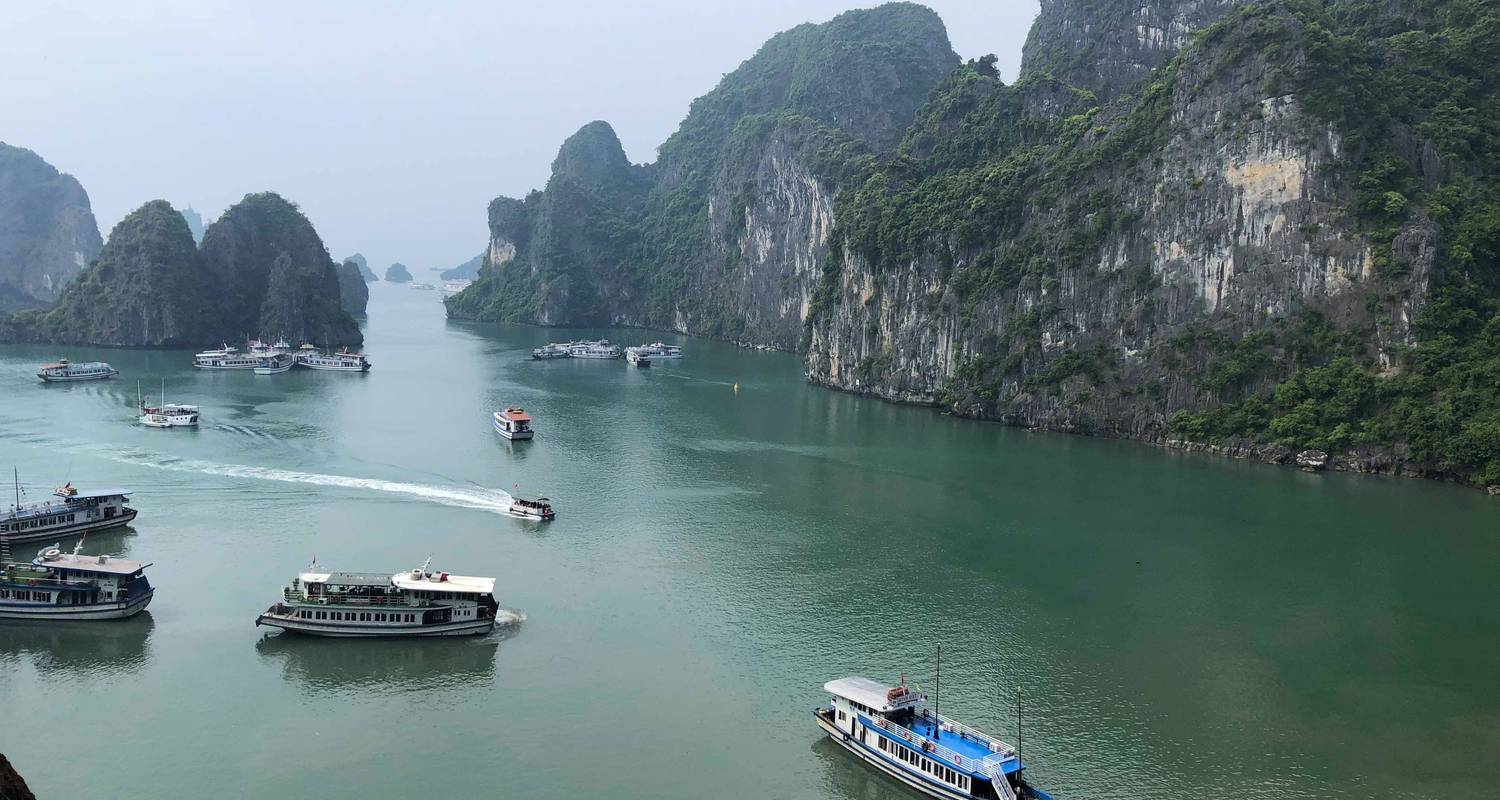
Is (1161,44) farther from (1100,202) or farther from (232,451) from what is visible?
(232,451)

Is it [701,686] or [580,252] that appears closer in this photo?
[701,686]

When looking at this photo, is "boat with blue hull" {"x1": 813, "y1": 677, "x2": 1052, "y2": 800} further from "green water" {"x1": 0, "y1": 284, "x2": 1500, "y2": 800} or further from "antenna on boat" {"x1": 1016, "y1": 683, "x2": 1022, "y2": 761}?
"green water" {"x1": 0, "y1": 284, "x2": 1500, "y2": 800}

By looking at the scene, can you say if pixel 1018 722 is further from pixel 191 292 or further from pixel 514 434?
pixel 191 292

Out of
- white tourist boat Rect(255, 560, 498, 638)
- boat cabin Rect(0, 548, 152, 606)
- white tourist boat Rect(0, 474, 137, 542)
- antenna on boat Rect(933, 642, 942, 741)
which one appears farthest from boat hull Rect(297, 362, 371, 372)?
antenna on boat Rect(933, 642, 942, 741)

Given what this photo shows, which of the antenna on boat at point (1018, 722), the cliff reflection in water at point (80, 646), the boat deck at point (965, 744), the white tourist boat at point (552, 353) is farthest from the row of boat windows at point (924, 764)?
the white tourist boat at point (552, 353)

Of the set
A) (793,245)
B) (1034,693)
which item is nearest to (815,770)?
(1034,693)

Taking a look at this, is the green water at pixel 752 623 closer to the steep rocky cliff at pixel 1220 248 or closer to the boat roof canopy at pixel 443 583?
the boat roof canopy at pixel 443 583

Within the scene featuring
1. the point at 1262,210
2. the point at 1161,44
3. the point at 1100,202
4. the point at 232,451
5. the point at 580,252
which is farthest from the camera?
the point at 580,252

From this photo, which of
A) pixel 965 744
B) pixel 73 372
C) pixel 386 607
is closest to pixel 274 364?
pixel 73 372
